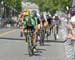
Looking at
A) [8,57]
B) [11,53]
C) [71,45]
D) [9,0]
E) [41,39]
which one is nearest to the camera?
[71,45]

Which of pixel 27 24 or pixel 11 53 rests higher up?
pixel 27 24

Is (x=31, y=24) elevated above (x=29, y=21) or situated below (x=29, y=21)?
below

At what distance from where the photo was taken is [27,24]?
18.5 m

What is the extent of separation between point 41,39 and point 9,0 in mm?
66833

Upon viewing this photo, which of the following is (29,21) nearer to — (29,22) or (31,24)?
(29,22)

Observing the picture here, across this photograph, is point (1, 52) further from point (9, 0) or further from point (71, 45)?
point (9, 0)

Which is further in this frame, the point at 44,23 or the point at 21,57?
the point at 44,23

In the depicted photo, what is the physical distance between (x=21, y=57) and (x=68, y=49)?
8.54 m

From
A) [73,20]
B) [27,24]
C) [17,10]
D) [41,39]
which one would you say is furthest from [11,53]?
[17,10]

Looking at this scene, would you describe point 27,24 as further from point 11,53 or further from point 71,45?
point 71,45

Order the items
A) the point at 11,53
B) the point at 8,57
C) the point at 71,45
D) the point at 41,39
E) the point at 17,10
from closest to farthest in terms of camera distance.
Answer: the point at 71,45 → the point at 8,57 → the point at 11,53 → the point at 41,39 → the point at 17,10

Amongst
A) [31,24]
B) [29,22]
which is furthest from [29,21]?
[31,24]

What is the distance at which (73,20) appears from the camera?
9.94 metres

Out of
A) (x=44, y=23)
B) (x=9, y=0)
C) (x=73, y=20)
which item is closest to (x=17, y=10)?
(x=9, y=0)
